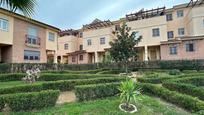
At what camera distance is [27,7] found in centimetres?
558

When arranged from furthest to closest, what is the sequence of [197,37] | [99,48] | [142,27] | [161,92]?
[99,48] < [142,27] < [197,37] < [161,92]

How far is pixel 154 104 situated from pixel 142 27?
2980 cm

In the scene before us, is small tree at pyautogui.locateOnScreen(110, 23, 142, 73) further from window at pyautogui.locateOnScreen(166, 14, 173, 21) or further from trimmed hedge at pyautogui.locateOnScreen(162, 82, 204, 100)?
window at pyautogui.locateOnScreen(166, 14, 173, 21)

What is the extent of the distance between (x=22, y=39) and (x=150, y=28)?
2262 cm

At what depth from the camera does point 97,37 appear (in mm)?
42844

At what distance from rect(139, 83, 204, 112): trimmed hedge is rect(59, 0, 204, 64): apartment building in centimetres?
1974

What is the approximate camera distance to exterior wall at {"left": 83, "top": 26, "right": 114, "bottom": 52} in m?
41.6

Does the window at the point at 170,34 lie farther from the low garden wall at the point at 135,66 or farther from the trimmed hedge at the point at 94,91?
the trimmed hedge at the point at 94,91

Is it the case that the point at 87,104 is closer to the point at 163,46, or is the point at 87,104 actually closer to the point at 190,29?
the point at 163,46

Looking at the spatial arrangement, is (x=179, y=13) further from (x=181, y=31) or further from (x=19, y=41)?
(x=19, y=41)

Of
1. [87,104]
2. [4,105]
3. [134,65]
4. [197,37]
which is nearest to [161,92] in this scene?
[87,104]

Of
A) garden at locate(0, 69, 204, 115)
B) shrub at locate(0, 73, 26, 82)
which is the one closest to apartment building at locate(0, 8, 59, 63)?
shrub at locate(0, 73, 26, 82)

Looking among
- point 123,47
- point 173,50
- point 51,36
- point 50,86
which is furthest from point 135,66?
point 50,86

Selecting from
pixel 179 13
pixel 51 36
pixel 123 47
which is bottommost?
pixel 123 47
